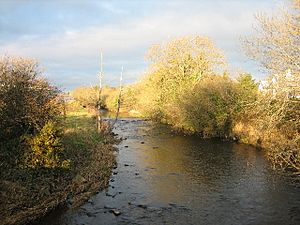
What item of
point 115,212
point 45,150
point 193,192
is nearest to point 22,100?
point 45,150

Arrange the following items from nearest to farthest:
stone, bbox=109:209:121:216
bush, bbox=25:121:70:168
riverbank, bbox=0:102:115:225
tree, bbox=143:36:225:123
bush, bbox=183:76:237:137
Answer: riverbank, bbox=0:102:115:225 → stone, bbox=109:209:121:216 → bush, bbox=25:121:70:168 → bush, bbox=183:76:237:137 → tree, bbox=143:36:225:123

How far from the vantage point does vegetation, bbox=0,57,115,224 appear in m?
15.8

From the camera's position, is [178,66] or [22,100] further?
[178,66]

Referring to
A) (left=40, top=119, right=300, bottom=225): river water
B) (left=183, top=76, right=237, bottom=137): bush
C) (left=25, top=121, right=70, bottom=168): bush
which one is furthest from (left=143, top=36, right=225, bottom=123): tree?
(left=25, top=121, right=70, bottom=168): bush

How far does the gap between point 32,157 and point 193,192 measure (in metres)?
8.97

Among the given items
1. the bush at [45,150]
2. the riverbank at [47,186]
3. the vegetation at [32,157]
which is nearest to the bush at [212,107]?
the riverbank at [47,186]

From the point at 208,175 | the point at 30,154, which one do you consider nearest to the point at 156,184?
the point at 208,175

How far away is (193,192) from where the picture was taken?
20500 mm

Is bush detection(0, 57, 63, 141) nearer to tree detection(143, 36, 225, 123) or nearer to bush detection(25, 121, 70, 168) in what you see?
bush detection(25, 121, 70, 168)

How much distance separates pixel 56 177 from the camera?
62.6ft

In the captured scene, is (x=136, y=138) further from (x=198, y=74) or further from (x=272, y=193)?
(x=272, y=193)

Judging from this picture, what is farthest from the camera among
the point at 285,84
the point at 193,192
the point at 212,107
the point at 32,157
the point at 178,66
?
the point at 178,66

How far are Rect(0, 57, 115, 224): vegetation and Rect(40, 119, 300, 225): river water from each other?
1076 mm

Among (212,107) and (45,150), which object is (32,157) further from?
(212,107)
